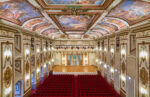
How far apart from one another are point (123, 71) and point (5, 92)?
429 inches

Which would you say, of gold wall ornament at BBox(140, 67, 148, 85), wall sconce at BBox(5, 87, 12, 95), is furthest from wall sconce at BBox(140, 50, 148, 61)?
wall sconce at BBox(5, 87, 12, 95)

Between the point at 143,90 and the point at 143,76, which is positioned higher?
the point at 143,76

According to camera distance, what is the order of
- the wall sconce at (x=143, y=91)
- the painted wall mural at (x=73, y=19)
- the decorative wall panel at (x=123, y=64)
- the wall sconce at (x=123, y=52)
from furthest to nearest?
the wall sconce at (x=123, y=52), the decorative wall panel at (x=123, y=64), the painted wall mural at (x=73, y=19), the wall sconce at (x=143, y=91)

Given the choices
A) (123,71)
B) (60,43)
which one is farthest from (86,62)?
(123,71)

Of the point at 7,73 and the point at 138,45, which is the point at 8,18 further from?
the point at 138,45

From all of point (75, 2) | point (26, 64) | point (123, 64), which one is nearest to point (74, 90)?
point (26, 64)

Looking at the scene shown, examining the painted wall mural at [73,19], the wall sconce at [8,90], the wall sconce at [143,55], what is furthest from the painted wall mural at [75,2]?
the wall sconce at [8,90]

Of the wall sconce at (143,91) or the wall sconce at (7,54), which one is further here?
the wall sconce at (7,54)

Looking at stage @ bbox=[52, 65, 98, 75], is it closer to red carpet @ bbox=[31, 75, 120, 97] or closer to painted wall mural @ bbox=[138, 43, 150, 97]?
red carpet @ bbox=[31, 75, 120, 97]

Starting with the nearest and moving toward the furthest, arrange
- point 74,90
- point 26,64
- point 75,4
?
1. point 75,4
2. point 26,64
3. point 74,90

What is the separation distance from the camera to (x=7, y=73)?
708cm

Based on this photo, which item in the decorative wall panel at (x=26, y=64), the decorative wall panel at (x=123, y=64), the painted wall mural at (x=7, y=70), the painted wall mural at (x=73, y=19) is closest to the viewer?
the painted wall mural at (x=7, y=70)

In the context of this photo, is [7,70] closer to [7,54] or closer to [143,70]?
[7,54]

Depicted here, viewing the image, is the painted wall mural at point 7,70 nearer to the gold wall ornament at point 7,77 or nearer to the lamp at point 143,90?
the gold wall ornament at point 7,77
